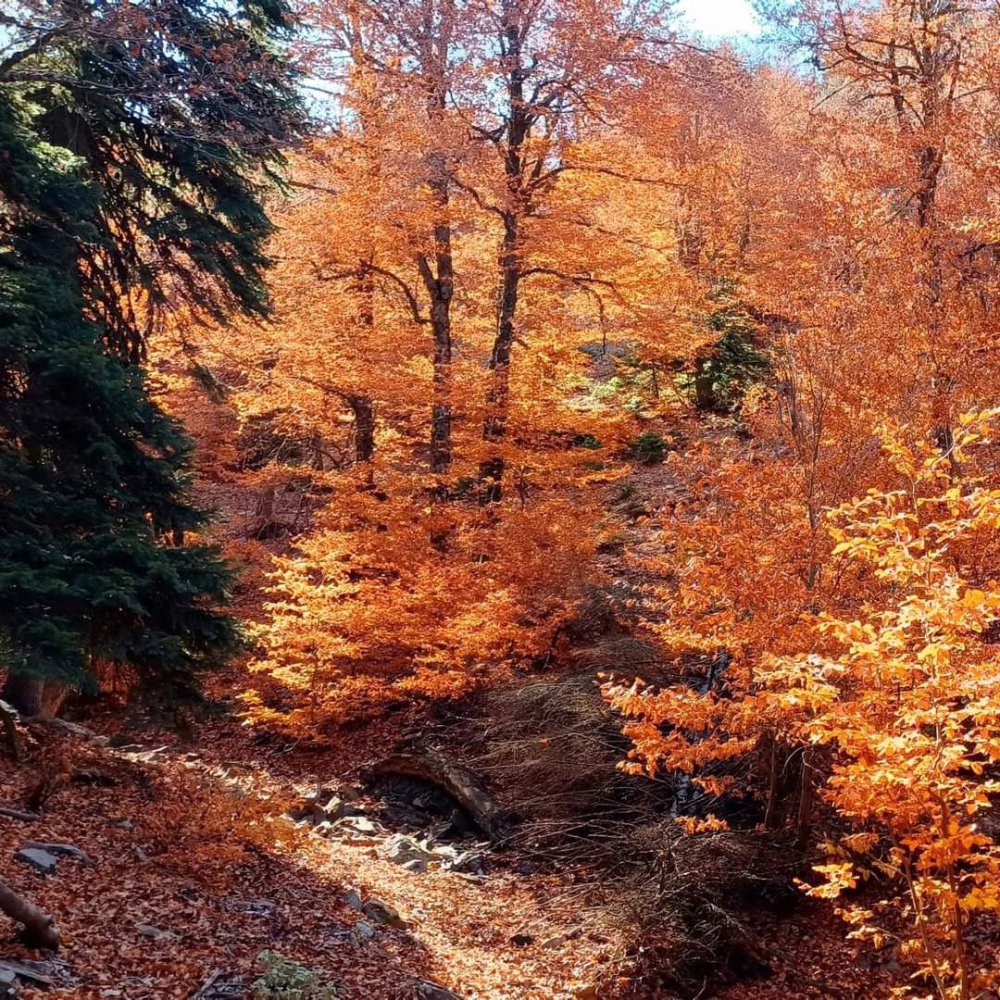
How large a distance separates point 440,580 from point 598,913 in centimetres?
483

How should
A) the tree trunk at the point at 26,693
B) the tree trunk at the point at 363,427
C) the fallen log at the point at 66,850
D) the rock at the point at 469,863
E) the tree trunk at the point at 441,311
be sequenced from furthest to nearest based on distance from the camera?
the tree trunk at the point at 363,427 → the tree trunk at the point at 441,311 → the rock at the point at 469,863 → the tree trunk at the point at 26,693 → the fallen log at the point at 66,850

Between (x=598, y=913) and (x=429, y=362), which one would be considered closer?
(x=598, y=913)

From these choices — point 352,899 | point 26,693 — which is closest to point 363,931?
point 352,899

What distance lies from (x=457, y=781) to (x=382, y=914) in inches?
117

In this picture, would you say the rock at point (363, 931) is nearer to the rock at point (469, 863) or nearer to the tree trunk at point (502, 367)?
the rock at point (469, 863)

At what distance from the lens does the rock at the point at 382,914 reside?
773 centimetres

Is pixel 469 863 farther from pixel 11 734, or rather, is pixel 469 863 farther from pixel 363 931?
pixel 11 734

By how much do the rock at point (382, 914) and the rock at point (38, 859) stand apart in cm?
271

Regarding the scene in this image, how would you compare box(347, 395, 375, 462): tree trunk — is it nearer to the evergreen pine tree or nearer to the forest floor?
the evergreen pine tree

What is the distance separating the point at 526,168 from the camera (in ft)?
46.6

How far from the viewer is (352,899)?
7879mm

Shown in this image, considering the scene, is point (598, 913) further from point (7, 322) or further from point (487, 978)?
point (7, 322)

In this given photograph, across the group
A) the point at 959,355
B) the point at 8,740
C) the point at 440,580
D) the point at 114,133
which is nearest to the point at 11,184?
the point at 114,133

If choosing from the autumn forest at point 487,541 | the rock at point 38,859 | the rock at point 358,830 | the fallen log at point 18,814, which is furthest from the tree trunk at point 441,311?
the rock at point 38,859
